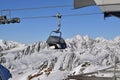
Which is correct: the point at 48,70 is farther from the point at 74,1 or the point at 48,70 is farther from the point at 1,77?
the point at 74,1

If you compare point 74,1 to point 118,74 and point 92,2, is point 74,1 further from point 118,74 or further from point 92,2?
point 118,74

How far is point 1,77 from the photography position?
1261cm

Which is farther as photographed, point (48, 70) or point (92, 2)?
point (48, 70)

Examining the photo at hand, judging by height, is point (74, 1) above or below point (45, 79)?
above

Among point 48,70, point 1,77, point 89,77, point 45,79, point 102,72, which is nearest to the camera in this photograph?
point 1,77

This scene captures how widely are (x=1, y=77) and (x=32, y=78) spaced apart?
650 inches

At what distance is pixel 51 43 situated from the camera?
503 inches

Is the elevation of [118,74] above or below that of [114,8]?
below

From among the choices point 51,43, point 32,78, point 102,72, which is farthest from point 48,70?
point 51,43

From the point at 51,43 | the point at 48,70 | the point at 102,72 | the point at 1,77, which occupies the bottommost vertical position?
the point at 48,70

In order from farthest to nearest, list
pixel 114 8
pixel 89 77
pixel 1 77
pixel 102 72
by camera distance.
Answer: pixel 102 72 → pixel 89 77 → pixel 1 77 → pixel 114 8

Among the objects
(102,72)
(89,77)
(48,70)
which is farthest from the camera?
(48,70)

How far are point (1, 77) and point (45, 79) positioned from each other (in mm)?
15823

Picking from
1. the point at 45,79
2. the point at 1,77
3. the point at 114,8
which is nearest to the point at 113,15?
the point at 114,8
